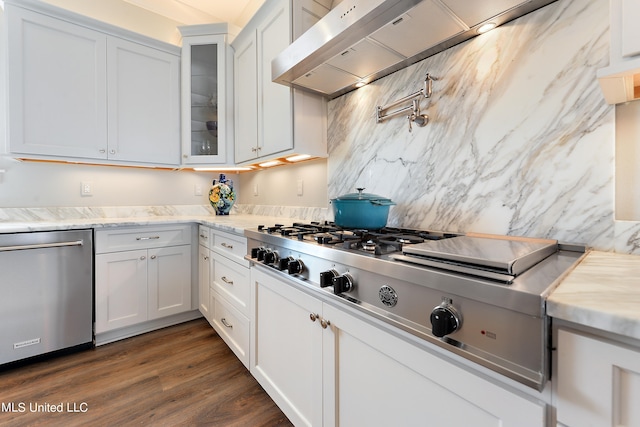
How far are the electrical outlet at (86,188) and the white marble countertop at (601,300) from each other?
120 inches

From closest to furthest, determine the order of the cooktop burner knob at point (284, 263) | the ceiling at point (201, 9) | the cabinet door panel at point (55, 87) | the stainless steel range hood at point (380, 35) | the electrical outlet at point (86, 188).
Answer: the stainless steel range hood at point (380, 35) < the cooktop burner knob at point (284, 263) < the cabinet door panel at point (55, 87) < the electrical outlet at point (86, 188) < the ceiling at point (201, 9)

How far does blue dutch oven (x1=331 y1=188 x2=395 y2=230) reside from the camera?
1.19 m

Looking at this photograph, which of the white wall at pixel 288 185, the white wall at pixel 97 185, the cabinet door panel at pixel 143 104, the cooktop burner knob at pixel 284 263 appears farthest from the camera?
the cabinet door panel at pixel 143 104

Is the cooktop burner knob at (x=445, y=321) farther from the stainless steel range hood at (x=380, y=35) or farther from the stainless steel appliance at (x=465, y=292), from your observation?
the stainless steel range hood at (x=380, y=35)

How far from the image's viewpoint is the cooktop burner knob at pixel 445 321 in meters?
0.57

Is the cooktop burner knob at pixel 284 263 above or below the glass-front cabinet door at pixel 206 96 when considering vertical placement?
below

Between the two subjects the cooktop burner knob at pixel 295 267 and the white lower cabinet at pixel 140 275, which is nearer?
the cooktop burner knob at pixel 295 267

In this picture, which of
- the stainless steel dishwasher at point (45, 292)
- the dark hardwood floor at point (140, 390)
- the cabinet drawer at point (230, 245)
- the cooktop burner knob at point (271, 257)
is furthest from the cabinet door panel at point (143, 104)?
the cooktop burner knob at point (271, 257)

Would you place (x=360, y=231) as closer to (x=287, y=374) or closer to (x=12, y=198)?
(x=287, y=374)

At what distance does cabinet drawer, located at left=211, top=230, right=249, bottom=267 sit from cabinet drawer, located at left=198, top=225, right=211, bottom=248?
100 millimetres

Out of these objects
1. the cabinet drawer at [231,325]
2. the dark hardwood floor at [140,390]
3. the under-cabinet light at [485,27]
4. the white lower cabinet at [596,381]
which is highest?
the under-cabinet light at [485,27]

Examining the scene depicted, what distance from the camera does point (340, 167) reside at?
1812 millimetres

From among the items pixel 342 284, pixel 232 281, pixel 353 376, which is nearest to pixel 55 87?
pixel 232 281

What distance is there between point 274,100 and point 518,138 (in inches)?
56.4
